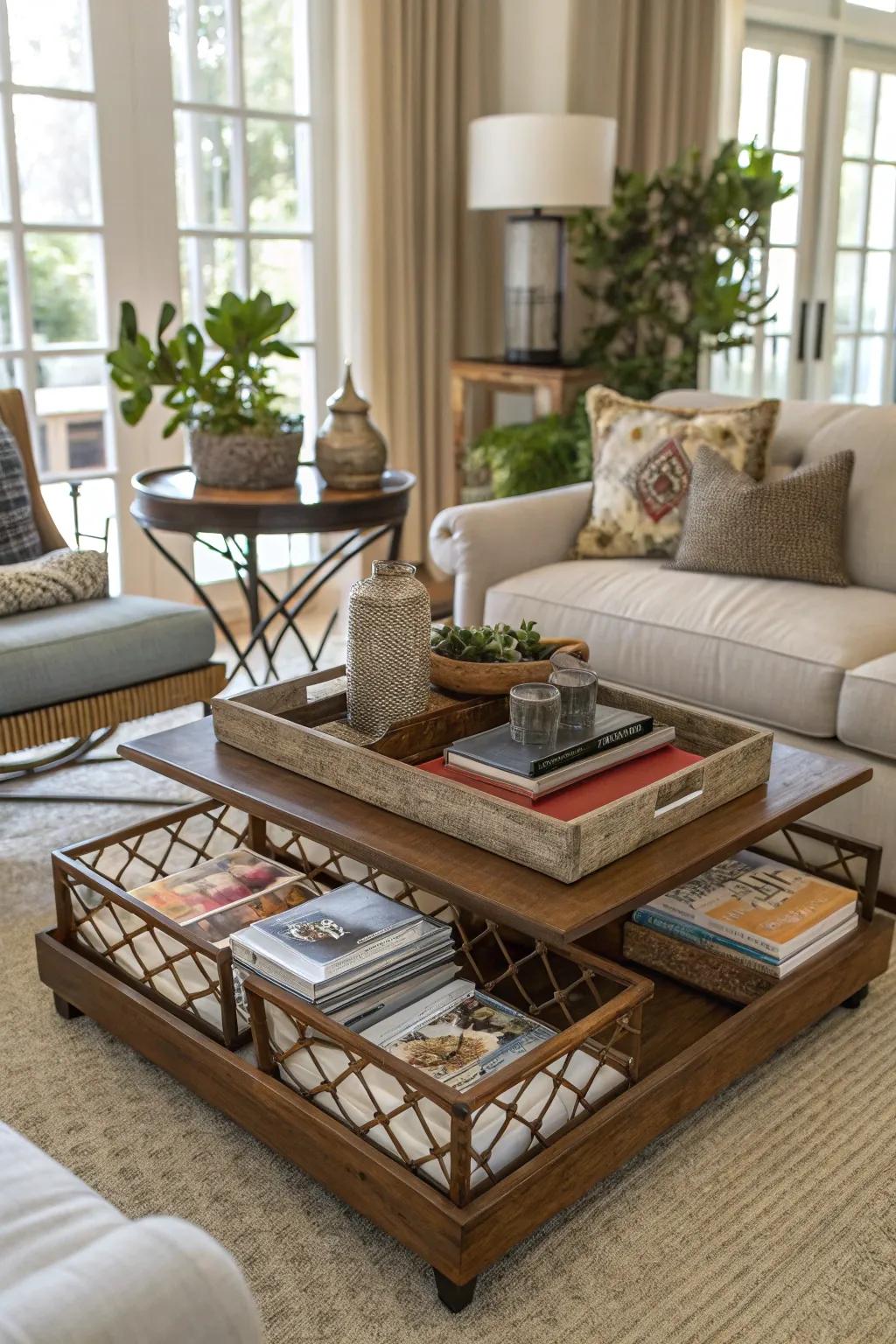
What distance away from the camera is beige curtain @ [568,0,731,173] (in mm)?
4508

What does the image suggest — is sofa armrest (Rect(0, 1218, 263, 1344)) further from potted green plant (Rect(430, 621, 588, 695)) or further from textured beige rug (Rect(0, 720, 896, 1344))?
potted green plant (Rect(430, 621, 588, 695))

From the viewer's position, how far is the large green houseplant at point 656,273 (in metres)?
4.15

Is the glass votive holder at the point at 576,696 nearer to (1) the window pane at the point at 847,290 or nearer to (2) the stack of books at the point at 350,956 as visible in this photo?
(2) the stack of books at the point at 350,956

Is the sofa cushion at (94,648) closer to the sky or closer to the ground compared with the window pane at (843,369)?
closer to the ground

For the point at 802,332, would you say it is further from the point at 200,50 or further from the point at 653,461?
the point at 653,461

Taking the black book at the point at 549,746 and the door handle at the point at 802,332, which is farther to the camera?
the door handle at the point at 802,332

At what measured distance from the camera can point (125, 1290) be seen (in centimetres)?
84

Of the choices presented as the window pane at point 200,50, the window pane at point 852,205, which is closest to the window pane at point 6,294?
the window pane at point 200,50

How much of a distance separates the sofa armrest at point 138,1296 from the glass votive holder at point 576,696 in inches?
41.6

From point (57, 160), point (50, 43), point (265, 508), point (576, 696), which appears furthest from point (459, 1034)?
point (50, 43)

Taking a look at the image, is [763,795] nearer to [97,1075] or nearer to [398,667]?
[398,667]

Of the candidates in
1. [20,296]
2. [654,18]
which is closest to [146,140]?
[20,296]

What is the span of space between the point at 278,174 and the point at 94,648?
224 cm

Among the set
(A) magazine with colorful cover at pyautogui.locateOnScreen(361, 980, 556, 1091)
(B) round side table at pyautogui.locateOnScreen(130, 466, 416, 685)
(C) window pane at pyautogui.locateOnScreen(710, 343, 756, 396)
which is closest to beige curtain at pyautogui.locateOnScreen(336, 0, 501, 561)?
(C) window pane at pyautogui.locateOnScreen(710, 343, 756, 396)
